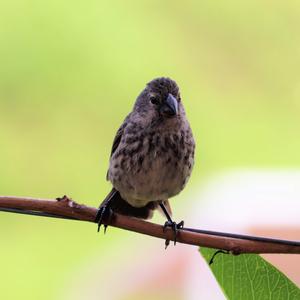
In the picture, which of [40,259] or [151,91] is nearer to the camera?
[151,91]

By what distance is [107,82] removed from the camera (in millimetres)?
4984

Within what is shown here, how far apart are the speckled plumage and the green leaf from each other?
3.09ft

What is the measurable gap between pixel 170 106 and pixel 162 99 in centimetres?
5

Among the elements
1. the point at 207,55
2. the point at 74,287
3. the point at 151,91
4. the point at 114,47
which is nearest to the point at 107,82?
the point at 114,47

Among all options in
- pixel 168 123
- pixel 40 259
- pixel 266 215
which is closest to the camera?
pixel 168 123

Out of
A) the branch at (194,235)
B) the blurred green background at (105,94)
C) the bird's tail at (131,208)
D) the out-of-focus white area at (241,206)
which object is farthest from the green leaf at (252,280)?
the blurred green background at (105,94)

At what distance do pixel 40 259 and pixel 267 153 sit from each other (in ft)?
4.67

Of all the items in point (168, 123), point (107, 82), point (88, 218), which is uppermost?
point (107, 82)

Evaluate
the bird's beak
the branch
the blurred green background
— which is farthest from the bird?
the blurred green background

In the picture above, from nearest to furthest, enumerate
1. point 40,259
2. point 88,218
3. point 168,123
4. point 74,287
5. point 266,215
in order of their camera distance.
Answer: point 88,218, point 168,123, point 266,215, point 74,287, point 40,259

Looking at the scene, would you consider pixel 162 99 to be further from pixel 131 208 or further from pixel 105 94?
pixel 105 94

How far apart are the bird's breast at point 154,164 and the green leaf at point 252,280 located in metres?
0.94

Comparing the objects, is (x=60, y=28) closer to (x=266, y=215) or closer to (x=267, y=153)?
(x=267, y=153)

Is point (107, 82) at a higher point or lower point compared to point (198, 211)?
higher
